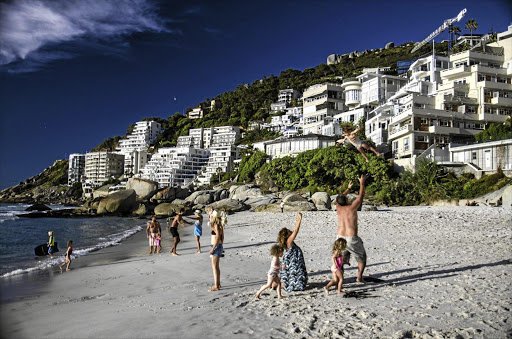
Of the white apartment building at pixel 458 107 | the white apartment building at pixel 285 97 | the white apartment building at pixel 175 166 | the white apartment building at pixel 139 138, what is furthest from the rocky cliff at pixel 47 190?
the white apartment building at pixel 458 107

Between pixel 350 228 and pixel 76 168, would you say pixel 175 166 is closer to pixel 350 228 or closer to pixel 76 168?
pixel 76 168

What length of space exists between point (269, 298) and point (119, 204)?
4028 centimetres

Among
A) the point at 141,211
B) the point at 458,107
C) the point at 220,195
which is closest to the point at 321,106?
the point at 220,195

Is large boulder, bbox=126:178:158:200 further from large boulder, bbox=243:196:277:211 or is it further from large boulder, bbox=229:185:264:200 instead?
large boulder, bbox=243:196:277:211

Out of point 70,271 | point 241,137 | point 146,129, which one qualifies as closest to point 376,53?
point 241,137

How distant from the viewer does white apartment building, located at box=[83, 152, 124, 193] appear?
115438 mm

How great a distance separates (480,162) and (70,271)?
31.1 metres

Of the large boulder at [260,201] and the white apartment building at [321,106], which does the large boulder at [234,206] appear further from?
the white apartment building at [321,106]

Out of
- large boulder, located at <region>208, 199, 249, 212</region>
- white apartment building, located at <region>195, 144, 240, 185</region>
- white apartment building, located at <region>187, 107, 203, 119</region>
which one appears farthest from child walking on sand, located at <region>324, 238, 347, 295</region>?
white apartment building, located at <region>187, 107, 203, 119</region>

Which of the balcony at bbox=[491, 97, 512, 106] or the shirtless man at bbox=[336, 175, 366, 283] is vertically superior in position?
the balcony at bbox=[491, 97, 512, 106]

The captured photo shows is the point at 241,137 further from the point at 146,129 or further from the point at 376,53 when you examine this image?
the point at 376,53

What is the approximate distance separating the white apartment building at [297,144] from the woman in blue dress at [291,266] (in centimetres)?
4329

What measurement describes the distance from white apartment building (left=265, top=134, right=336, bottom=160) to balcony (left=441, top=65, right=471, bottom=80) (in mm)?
15954

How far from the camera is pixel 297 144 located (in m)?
52.7
